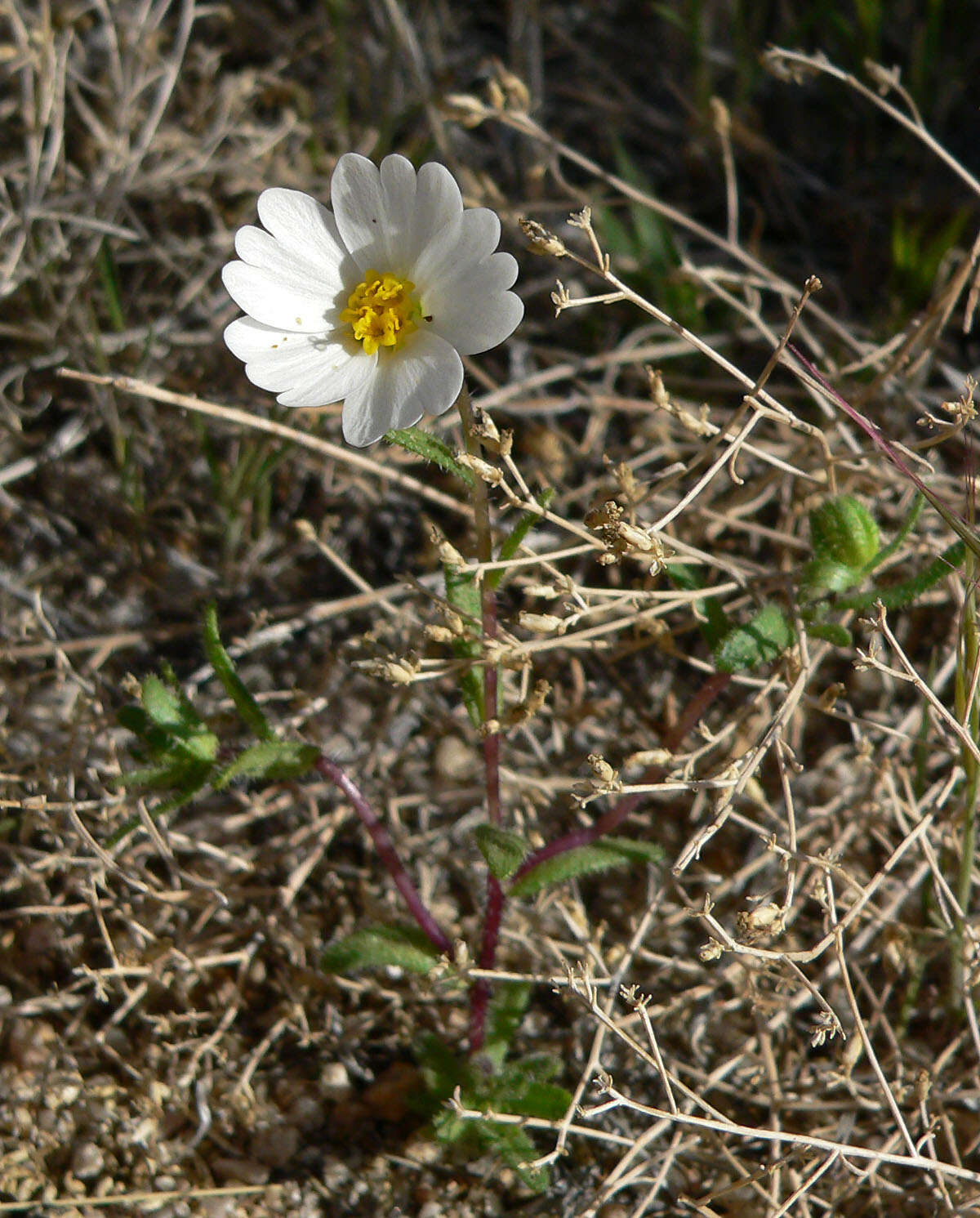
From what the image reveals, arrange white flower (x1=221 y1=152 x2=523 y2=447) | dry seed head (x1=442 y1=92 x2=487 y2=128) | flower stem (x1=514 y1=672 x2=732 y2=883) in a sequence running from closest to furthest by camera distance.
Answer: white flower (x1=221 y1=152 x2=523 y2=447)
flower stem (x1=514 y1=672 x2=732 y2=883)
dry seed head (x1=442 y1=92 x2=487 y2=128)

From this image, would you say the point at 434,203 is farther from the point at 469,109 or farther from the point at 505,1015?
the point at 505,1015

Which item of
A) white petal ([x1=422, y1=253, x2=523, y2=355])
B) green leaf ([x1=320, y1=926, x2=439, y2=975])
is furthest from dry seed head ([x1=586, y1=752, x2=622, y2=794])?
white petal ([x1=422, y1=253, x2=523, y2=355])

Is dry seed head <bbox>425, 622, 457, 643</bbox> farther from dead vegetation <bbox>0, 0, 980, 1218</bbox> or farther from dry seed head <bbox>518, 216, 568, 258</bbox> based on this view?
dry seed head <bbox>518, 216, 568, 258</bbox>

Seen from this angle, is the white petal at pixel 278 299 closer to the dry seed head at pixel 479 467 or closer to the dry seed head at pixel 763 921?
the dry seed head at pixel 479 467

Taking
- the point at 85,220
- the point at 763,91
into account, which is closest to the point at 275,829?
the point at 85,220

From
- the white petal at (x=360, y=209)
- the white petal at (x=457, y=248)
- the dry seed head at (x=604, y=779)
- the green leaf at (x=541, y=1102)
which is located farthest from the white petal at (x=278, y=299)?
the green leaf at (x=541, y=1102)
